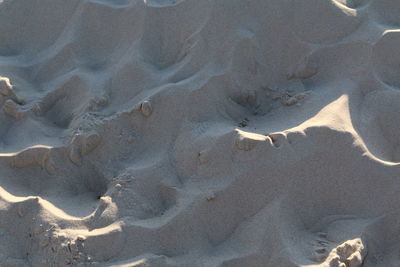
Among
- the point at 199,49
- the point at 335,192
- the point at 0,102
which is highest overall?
the point at 199,49

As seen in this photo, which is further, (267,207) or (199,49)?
(199,49)

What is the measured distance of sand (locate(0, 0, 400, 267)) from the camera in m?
1.80

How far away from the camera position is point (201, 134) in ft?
6.67

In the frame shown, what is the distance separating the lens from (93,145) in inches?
83.9

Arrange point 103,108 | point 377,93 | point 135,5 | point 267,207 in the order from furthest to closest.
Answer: point 135,5, point 103,108, point 377,93, point 267,207

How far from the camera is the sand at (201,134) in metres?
1.80

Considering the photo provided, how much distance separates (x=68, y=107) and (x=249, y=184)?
95 centimetres

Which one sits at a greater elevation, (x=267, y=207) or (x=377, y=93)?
(x=377, y=93)

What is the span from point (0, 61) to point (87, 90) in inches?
22.5

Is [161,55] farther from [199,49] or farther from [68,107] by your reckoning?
[68,107]

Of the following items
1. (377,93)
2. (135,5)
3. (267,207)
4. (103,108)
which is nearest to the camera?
(267,207)

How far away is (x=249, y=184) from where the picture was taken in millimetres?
1874

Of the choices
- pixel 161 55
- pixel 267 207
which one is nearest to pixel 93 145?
pixel 161 55

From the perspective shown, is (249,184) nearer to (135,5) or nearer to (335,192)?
(335,192)
